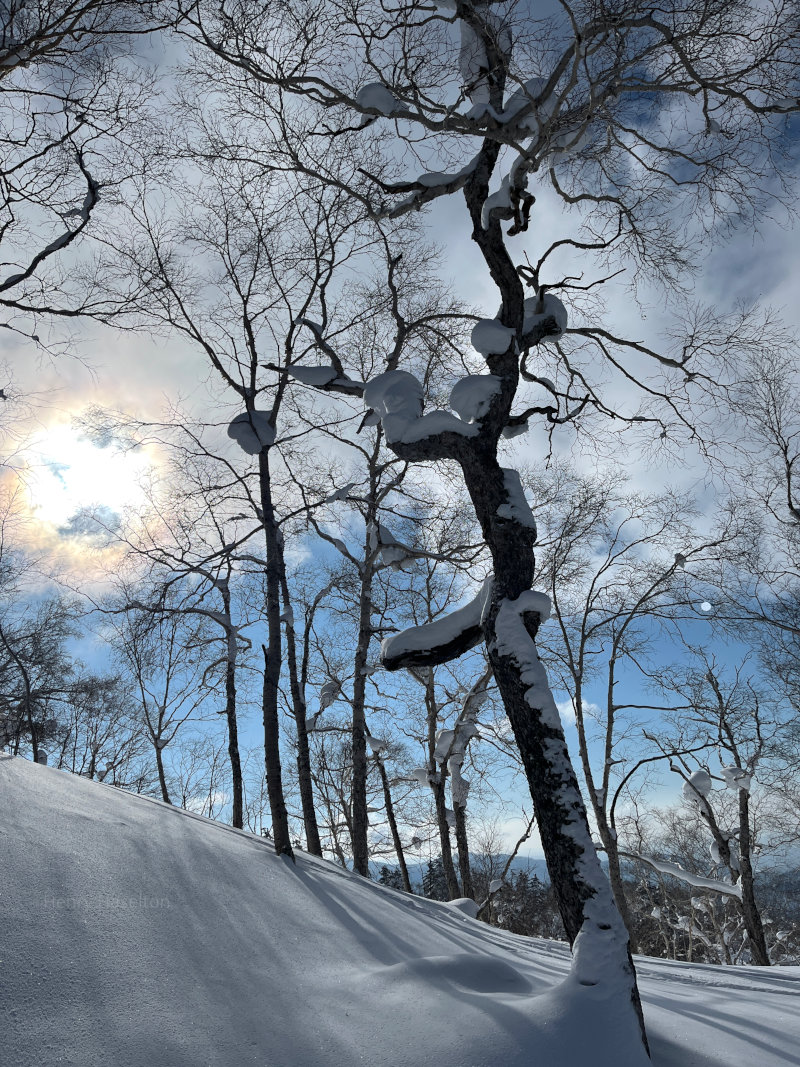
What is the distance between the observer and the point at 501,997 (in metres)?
3.32

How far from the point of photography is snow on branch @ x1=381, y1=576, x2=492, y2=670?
474 centimetres

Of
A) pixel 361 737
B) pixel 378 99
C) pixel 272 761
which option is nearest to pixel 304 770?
pixel 361 737

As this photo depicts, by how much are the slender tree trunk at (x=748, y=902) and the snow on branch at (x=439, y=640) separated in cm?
1232

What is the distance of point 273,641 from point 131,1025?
5.07 meters

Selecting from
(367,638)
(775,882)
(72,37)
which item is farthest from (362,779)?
(775,882)

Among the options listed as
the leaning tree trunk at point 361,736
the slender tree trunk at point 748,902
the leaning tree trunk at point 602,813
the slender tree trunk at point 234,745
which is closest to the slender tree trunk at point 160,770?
the slender tree trunk at point 234,745

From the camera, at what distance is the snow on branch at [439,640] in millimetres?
4742

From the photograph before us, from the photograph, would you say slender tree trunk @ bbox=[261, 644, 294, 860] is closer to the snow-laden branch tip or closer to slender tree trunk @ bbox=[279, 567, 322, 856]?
slender tree trunk @ bbox=[279, 567, 322, 856]

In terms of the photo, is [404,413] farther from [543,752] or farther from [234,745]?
[234,745]

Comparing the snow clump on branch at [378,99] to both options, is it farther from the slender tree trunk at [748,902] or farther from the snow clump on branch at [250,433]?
the slender tree trunk at [748,902]

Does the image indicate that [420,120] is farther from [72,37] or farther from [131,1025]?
[131,1025]

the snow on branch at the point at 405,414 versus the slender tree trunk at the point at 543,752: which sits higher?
the snow on branch at the point at 405,414

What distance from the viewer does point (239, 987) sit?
3.15m

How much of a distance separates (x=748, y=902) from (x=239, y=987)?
572 inches
